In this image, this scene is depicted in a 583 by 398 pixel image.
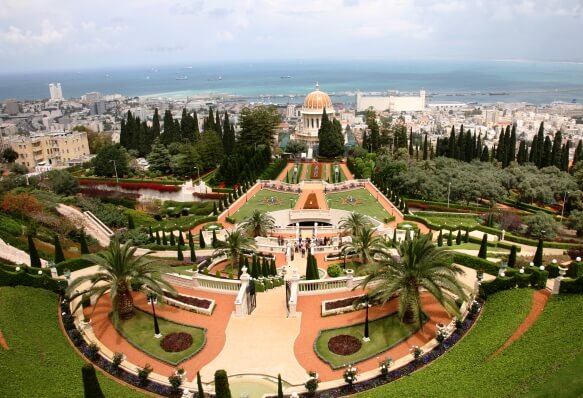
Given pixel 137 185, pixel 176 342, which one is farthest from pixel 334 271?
pixel 137 185

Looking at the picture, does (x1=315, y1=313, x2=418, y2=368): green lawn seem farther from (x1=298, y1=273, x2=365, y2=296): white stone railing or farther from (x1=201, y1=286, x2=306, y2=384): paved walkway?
(x1=298, y1=273, x2=365, y2=296): white stone railing

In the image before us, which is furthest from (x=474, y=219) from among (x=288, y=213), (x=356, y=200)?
(x=288, y=213)

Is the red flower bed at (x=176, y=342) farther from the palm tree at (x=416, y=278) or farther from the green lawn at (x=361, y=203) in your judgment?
the green lawn at (x=361, y=203)

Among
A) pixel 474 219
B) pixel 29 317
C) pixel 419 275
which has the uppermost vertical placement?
pixel 419 275

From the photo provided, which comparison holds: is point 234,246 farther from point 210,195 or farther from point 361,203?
point 210,195

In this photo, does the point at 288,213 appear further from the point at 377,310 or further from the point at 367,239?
the point at 377,310

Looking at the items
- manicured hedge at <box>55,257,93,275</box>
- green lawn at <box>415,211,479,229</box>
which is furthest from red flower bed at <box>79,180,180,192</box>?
green lawn at <box>415,211,479,229</box>

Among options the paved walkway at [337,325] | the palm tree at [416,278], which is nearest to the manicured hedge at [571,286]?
the palm tree at [416,278]
